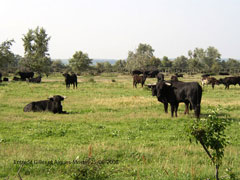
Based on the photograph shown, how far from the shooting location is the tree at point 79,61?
9094 centimetres

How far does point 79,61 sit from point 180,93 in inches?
3065

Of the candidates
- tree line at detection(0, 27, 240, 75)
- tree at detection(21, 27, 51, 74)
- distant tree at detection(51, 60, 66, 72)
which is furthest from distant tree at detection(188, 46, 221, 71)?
tree at detection(21, 27, 51, 74)

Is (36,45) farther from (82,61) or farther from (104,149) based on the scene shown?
(104,149)

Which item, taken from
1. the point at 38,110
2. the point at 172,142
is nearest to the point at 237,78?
the point at 38,110

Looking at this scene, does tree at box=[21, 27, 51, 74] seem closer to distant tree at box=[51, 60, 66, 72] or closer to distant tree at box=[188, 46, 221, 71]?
distant tree at box=[51, 60, 66, 72]

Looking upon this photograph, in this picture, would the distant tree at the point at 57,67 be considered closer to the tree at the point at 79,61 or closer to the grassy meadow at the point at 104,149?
the tree at the point at 79,61

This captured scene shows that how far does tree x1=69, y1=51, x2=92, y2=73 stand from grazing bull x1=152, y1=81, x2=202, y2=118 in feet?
251

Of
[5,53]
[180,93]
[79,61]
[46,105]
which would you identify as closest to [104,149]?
[180,93]

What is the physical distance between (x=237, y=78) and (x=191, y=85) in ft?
73.0

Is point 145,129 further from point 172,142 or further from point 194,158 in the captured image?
point 194,158

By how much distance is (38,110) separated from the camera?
A: 17.1 metres

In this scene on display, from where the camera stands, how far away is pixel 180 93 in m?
15.1

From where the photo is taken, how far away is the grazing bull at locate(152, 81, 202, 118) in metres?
14.6

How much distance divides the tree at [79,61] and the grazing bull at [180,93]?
76.5 metres
